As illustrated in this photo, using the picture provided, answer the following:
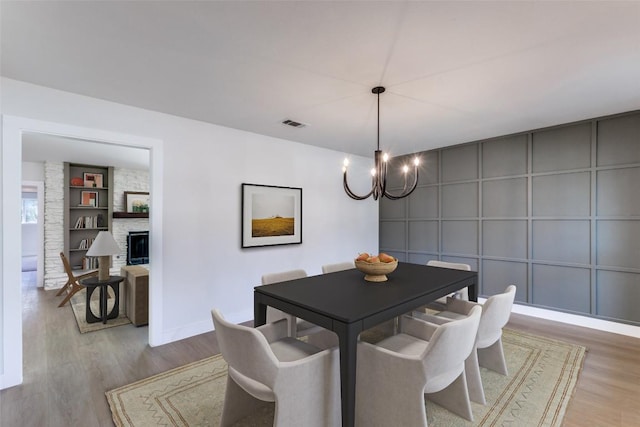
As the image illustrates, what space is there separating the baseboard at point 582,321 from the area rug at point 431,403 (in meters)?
0.95

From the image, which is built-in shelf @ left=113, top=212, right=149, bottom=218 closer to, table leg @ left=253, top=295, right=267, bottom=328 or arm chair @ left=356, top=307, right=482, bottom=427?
table leg @ left=253, top=295, right=267, bottom=328

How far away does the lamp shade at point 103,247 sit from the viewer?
359 cm

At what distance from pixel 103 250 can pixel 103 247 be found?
0.12 ft

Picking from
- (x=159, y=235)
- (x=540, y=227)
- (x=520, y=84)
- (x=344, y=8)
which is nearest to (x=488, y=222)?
(x=540, y=227)

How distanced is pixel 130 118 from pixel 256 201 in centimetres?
159

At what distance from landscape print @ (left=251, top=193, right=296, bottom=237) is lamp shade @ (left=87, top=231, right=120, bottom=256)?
1.74 metres

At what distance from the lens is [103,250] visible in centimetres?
362

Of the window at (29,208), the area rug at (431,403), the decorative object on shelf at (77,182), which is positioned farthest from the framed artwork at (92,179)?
the area rug at (431,403)

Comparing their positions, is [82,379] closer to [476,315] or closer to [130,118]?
[130,118]

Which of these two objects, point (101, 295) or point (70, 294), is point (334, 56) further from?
point (70, 294)

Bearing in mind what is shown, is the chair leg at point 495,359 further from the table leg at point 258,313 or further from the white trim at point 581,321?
the table leg at point 258,313

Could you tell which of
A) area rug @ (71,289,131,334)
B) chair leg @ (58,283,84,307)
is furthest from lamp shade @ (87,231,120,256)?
chair leg @ (58,283,84,307)

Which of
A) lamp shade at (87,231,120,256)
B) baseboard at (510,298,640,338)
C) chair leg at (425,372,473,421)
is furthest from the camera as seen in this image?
lamp shade at (87,231,120,256)

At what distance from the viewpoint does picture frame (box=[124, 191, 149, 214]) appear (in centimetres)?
639
